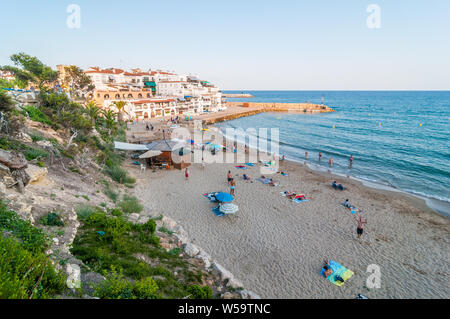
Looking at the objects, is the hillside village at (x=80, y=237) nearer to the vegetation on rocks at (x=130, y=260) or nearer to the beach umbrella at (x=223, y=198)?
the vegetation on rocks at (x=130, y=260)

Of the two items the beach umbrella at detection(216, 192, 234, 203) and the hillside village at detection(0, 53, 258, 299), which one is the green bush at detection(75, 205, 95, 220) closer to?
the hillside village at detection(0, 53, 258, 299)

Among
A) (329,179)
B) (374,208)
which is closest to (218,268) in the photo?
(374,208)

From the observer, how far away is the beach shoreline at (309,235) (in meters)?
9.27

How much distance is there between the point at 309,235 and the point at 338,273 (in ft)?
9.76

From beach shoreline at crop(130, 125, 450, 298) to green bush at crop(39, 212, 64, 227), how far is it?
19.5 feet

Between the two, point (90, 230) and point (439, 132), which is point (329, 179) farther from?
point (439, 132)

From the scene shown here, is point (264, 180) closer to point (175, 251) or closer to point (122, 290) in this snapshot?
point (175, 251)

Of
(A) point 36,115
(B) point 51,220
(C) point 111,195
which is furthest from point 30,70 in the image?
(B) point 51,220

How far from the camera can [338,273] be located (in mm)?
9477

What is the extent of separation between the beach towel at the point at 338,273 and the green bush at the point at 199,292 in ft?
18.2

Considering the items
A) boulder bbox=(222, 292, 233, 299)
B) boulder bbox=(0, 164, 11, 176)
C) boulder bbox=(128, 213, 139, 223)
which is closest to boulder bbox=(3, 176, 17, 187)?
boulder bbox=(0, 164, 11, 176)

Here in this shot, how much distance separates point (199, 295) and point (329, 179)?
61.8 feet

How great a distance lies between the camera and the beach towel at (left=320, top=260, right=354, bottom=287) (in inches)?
364

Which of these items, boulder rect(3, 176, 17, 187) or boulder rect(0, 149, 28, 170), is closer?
boulder rect(3, 176, 17, 187)
